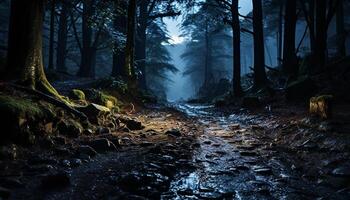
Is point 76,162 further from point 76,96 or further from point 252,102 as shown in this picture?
point 252,102

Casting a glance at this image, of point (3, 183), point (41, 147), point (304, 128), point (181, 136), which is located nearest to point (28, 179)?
point (3, 183)

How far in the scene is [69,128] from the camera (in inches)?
225

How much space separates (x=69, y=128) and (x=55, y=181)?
7.39ft

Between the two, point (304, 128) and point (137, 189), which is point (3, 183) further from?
point (304, 128)

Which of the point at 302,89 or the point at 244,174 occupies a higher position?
the point at 302,89

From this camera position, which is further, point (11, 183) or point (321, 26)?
point (321, 26)

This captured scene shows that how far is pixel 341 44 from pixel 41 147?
16547 mm

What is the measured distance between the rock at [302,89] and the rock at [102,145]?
250 inches

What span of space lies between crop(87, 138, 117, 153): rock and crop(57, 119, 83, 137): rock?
0.55 m

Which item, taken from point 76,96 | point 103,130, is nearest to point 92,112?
point 103,130

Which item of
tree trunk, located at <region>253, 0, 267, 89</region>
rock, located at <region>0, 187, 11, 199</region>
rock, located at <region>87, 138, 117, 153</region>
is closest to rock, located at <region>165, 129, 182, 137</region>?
rock, located at <region>87, 138, 117, 153</region>

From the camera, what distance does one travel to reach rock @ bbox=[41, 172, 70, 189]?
3516mm

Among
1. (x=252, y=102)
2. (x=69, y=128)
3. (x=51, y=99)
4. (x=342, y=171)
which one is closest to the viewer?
(x=342, y=171)

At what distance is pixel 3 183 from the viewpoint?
11.2ft
